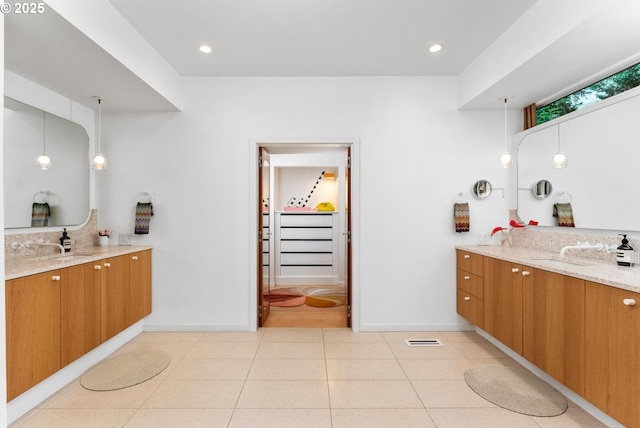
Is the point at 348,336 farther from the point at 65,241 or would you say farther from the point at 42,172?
the point at 42,172

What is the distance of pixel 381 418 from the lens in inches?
80.2

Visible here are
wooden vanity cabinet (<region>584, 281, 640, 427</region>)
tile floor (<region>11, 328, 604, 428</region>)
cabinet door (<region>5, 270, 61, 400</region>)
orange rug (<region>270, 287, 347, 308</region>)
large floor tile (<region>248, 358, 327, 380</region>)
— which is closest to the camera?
wooden vanity cabinet (<region>584, 281, 640, 427</region>)

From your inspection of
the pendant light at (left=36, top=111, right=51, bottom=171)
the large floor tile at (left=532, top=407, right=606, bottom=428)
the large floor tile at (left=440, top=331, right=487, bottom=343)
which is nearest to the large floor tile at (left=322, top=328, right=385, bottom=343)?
the large floor tile at (left=440, top=331, right=487, bottom=343)

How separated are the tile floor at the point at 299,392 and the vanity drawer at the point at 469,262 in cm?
72

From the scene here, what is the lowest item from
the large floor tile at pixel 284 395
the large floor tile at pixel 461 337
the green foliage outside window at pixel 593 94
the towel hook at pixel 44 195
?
the large floor tile at pixel 284 395

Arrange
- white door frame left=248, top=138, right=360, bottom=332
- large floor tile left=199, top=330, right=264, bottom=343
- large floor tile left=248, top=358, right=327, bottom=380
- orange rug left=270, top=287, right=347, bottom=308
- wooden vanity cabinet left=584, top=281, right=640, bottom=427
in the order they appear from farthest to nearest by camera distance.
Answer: orange rug left=270, top=287, right=347, bottom=308 < white door frame left=248, top=138, right=360, bottom=332 < large floor tile left=199, top=330, right=264, bottom=343 < large floor tile left=248, top=358, right=327, bottom=380 < wooden vanity cabinet left=584, top=281, right=640, bottom=427

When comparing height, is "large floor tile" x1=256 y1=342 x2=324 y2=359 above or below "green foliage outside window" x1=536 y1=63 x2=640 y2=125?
below

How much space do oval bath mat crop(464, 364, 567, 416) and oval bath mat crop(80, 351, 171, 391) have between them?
2474 mm

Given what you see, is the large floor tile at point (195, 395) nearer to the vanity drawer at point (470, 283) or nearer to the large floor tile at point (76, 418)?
the large floor tile at point (76, 418)

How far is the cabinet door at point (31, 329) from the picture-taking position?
1.92 meters

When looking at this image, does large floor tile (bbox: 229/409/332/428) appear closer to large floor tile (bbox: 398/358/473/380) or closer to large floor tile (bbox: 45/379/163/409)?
large floor tile (bbox: 45/379/163/409)

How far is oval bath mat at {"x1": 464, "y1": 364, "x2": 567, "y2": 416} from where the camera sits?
2135 mm

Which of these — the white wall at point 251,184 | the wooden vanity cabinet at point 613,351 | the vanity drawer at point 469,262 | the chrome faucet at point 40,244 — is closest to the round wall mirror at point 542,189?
the white wall at point 251,184

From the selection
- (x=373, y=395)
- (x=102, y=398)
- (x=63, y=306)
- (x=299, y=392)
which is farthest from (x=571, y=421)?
(x=63, y=306)
